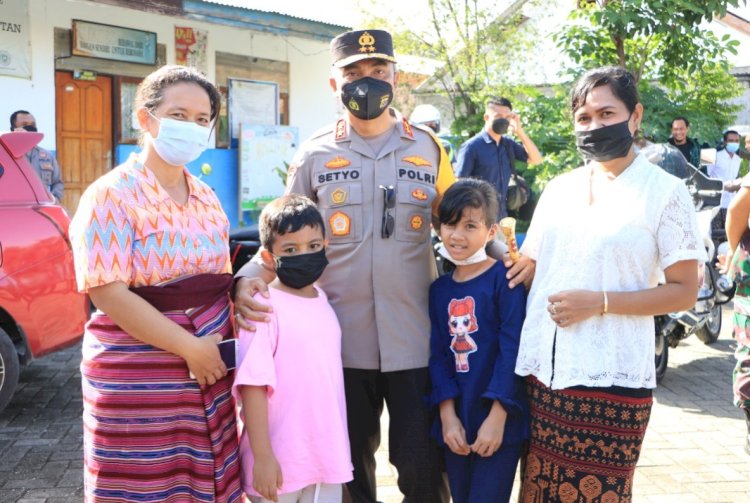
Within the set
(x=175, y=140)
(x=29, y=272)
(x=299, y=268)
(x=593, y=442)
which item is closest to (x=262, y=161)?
(x=29, y=272)

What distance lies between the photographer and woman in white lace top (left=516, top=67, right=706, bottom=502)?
7.68 feet

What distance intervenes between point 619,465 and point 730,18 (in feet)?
67.0

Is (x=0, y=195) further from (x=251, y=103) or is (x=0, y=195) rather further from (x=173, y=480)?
(x=251, y=103)

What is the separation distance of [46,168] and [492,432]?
6.55 m

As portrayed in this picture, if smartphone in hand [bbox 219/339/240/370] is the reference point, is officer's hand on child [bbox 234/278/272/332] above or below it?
above

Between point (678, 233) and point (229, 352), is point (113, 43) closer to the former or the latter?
point (229, 352)

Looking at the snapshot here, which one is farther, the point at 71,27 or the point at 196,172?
the point at 196,172

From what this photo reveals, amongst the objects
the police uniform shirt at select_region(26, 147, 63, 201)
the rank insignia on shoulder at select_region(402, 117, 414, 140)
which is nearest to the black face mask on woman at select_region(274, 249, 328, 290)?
the rank insignia on shoulder at select_region(402, 117, 414, 140)

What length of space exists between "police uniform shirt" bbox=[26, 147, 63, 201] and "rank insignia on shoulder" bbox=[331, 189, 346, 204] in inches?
226

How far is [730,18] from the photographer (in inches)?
782

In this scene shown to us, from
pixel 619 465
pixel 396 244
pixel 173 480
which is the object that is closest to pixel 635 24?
pixel 396 244

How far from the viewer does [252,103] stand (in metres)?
11.9

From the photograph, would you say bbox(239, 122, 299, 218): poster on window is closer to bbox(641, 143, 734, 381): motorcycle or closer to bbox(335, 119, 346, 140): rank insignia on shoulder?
bbox(641, 143, 734, 381): motorcycle

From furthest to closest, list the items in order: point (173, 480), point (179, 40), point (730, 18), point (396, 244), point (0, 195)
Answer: point (730, 18)
point (179, 40)
point (0, 195)
point (396, 244)
point (173, 480)
